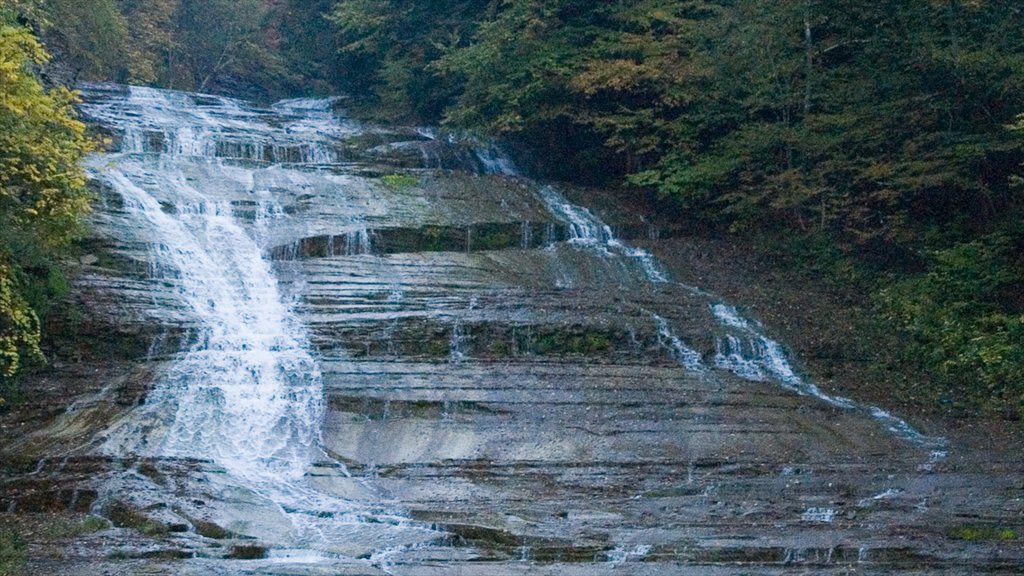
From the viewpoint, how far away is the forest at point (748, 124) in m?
14.5

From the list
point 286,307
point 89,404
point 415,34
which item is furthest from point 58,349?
point 415,34

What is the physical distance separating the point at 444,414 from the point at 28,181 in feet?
19.6

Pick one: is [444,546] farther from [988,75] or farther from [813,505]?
[988,75]

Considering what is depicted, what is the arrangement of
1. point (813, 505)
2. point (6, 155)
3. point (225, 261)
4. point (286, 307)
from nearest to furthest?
point (813, 505) → point (6, 155) → point (286, 307) → point (225, 261)

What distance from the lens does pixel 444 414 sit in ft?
45.6

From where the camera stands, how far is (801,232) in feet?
69.7

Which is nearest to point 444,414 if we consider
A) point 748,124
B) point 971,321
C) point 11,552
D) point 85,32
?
point 11,552

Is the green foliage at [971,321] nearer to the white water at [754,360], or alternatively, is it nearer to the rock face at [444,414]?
the white water at [754,360]

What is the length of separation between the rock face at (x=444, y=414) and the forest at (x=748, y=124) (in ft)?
6.76

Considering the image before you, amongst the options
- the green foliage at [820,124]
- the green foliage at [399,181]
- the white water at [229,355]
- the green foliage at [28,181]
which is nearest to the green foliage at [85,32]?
the white water at [229,355]

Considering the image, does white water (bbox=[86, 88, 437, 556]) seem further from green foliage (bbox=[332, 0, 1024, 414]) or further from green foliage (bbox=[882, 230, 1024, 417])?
green foliage (bbox=[882, 230, 1024, 417])

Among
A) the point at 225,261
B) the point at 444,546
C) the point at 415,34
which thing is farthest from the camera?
the point at 415,34

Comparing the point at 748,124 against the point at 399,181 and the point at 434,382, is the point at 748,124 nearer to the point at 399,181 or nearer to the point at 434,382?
the point at 399,181

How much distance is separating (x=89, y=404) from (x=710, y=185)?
13.7 m
